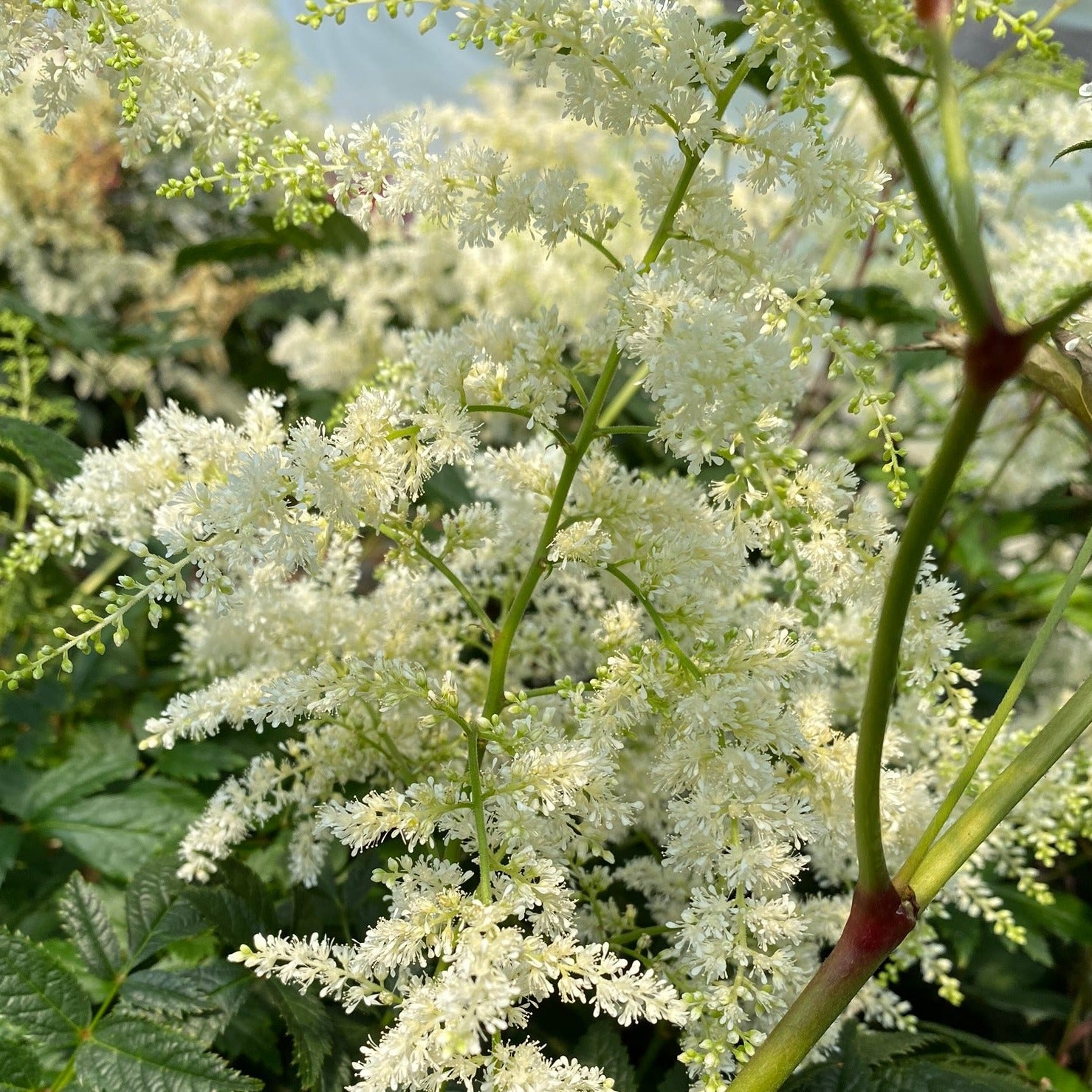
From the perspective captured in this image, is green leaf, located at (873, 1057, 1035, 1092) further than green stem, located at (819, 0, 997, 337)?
Yes

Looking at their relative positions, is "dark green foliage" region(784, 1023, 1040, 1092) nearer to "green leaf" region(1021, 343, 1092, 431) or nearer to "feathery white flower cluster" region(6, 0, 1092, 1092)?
"feathery white flower cluster" region(6, 0, 1092, 1092)

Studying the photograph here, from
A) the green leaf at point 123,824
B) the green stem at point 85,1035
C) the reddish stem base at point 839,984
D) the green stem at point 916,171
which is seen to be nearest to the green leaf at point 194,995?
the green stem at point 85,1035

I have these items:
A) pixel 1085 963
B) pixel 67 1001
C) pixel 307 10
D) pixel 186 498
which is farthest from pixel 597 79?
pixel 1085 963

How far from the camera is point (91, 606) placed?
0.90 m

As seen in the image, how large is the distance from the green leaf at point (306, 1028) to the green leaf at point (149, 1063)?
27mm

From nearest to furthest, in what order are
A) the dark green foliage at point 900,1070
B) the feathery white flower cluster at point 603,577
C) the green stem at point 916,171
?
1. the green stem at point 916,171
2. the feathery white flower cluster at point 603,577
3. the dark green foliage at point 900,1070

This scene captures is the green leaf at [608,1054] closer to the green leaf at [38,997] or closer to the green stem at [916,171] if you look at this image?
the green leaf at [38,997]

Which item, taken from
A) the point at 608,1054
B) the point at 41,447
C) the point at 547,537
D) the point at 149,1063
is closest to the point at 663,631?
the point at 547,537

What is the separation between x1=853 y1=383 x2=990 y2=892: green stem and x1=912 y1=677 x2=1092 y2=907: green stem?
1.5 inches

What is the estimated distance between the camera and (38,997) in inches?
18.5

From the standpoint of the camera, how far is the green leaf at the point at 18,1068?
45cm

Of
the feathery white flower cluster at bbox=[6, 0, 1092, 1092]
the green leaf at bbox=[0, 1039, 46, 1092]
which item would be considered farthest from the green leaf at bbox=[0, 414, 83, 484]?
the green leaf at bbox=[0, 1039, 46, 1092]

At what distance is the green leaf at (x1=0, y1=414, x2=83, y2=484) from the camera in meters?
0.60

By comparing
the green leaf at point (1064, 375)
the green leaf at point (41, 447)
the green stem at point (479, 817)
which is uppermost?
the green leaf at point (1064, 375)
